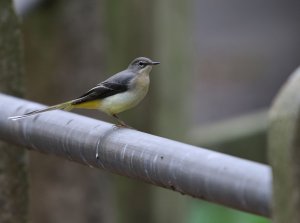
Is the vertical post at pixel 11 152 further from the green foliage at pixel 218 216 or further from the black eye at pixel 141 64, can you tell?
the green foliage at pixel 218 216

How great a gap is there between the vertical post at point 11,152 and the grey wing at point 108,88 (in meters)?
0.25

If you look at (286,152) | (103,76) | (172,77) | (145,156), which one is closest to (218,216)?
(172,77)

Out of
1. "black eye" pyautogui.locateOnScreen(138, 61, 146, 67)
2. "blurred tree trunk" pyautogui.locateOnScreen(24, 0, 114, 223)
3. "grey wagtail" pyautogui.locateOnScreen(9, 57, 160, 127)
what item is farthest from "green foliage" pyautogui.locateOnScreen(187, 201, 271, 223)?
"grey wagtail" pyautogui.locateOnScreen(9, 57, 160, 127)

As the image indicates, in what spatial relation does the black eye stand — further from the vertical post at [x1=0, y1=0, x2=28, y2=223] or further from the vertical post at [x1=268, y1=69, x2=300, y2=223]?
the vertical post at [x1=268, y1=69, x2=300, y2=223]

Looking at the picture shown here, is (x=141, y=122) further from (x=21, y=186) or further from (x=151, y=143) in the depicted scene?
(x=151, y=143)

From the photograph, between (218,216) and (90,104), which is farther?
(218,216)

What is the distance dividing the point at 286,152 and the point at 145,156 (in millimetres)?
766

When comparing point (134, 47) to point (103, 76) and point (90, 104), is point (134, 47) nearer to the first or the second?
point (103, 76)

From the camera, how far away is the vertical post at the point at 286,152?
79.0 inches

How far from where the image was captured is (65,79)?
5383 mm

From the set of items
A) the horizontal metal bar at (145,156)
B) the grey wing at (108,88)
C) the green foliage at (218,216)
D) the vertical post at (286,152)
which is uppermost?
the vertical post at (286,152)

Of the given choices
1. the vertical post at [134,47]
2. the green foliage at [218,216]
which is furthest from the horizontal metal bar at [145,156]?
the green foliage at [218,216]

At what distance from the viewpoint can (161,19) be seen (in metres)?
5.39

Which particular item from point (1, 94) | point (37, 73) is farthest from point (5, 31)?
point (37, 73)
